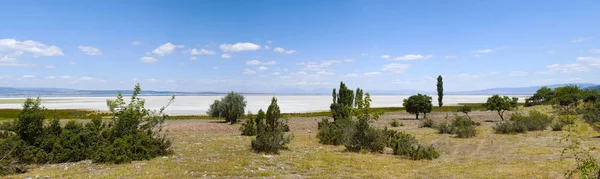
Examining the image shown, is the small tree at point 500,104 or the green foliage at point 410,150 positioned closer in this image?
the green foliage at point 410,150

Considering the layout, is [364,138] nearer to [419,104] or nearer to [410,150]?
[410,150]

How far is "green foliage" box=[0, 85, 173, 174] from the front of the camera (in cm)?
1259

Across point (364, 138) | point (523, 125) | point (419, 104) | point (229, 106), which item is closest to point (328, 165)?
point (364, 138)

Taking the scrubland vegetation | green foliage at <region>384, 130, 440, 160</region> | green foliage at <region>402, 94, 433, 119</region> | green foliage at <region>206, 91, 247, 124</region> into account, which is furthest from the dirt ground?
green foliage at <region>402, 94, 433, 119</region>

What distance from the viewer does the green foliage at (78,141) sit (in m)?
12.6

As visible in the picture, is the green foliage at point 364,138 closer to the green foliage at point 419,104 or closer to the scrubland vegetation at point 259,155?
the scrubland vegetation at point 259,155

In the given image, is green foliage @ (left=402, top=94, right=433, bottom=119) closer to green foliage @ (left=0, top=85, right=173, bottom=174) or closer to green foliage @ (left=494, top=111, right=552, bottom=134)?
green foliage @ (left=494, top=111, right=552, bottom=134)

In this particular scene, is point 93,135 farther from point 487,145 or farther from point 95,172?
point 487,145

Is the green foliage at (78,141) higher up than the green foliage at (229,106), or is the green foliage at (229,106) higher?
the green foliage at (229,106)

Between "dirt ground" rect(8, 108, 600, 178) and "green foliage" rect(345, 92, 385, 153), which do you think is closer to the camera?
"dirt ground" rect(8, 108, 600, 178)

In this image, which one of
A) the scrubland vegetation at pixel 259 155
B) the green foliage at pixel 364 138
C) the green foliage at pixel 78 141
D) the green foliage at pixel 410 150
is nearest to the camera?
the scrubland vegetation at pixel 259 155

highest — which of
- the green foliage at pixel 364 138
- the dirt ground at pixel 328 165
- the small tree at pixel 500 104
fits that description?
the small tree at pixel 500 104

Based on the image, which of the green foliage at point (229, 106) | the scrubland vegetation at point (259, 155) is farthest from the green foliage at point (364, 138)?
the green foliage at point (229, 106)

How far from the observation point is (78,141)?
13.7m
